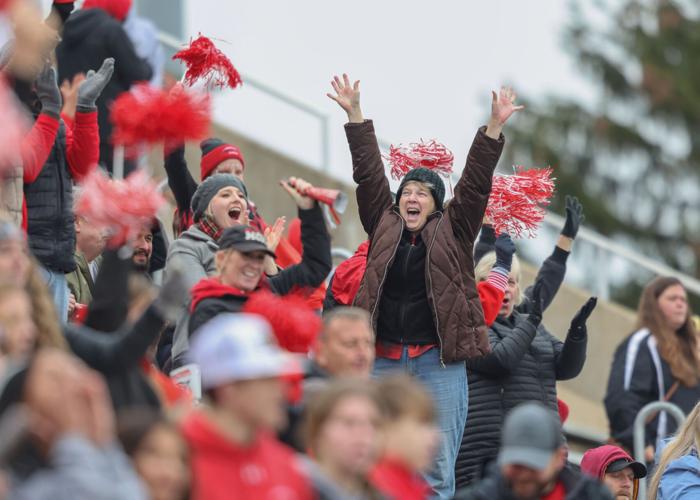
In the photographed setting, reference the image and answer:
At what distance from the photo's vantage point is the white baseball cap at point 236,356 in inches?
265

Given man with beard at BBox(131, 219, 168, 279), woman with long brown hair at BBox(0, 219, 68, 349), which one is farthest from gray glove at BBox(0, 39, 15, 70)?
woman with long brown hair at BBox(0, 219, 68, 349)

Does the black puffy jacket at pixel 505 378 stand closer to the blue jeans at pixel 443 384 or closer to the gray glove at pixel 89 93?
the blue jeans at pixel 443 384

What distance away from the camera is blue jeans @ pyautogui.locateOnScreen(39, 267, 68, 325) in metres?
9.60

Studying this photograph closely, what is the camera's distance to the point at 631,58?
38.4 m

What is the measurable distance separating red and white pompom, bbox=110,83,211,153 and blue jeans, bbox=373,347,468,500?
1.72 m

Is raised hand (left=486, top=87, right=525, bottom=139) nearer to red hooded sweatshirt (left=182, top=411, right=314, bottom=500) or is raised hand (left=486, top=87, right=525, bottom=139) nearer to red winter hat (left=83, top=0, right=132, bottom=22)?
red hooded sweatshirt (left=182, top=411, right=314, bottom=500)

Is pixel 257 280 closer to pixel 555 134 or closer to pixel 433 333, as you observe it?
pixel 433 333

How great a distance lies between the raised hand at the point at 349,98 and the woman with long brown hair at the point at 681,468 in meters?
2.27

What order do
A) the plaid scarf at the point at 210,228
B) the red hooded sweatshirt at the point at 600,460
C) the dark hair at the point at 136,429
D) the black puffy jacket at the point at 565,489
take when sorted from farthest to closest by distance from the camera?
1. the red hooded sweatshirt at the point at 600,460
2. the plaid scarf at the point at 210,228
3. the black puffy jacket at the point at 565,489
4. the dark hair at the point at 136,429

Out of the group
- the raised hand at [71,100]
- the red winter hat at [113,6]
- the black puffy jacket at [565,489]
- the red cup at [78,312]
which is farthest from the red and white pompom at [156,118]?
the red winter hat at [113,6]

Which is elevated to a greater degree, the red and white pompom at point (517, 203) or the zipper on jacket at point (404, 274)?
→ the red and white pompom at point (517, 203)

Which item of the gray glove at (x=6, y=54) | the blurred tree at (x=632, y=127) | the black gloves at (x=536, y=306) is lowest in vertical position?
the blurred tree at (x=632, y=127)

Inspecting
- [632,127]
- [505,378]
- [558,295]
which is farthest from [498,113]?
[632,127]

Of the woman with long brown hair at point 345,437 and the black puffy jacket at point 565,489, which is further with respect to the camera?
the black puffy jacket at point 565,489
